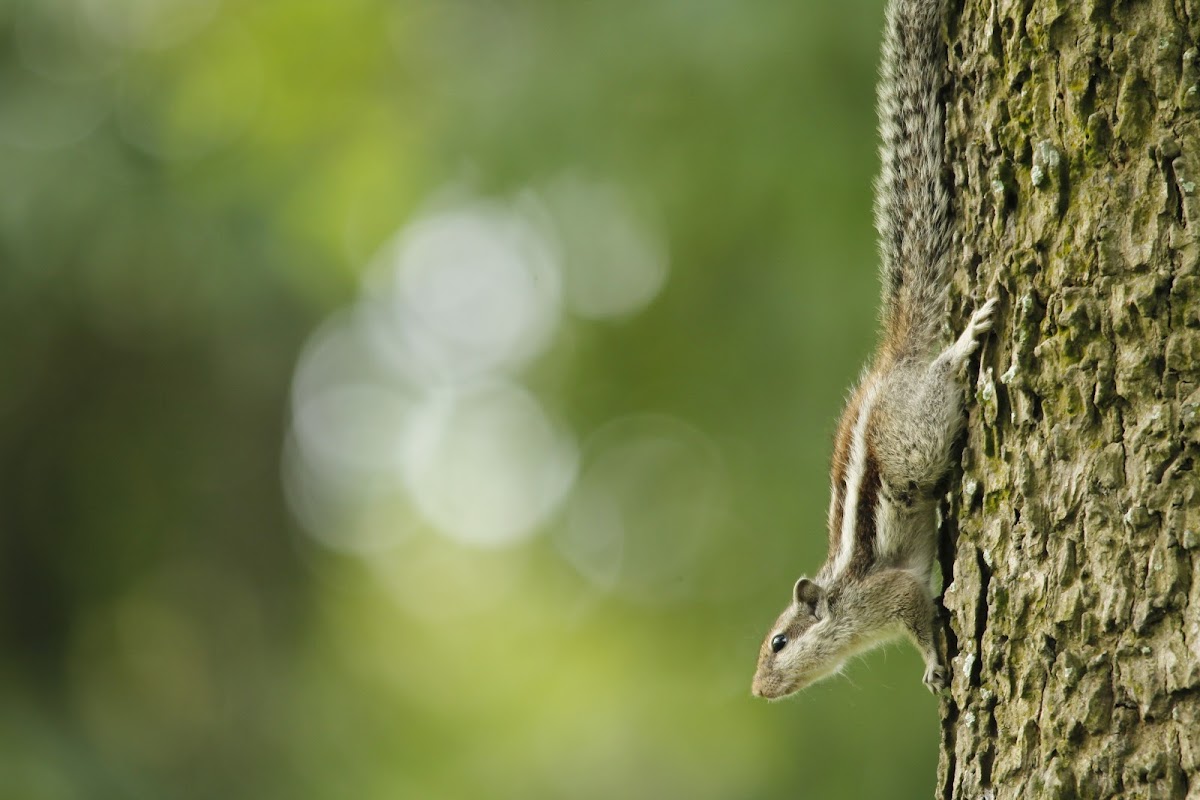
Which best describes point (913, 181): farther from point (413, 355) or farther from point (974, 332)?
point (413, 355)

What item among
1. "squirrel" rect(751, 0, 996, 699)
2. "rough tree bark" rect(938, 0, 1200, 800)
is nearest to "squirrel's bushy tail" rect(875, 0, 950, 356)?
"squirrel" rect(751, 0, 996, 699)

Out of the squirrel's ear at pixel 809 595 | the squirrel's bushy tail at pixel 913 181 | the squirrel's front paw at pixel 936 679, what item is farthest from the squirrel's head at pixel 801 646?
the squirrel's bushy tail at pixel 913 181

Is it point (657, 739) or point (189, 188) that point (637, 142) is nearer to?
point (189, 188)

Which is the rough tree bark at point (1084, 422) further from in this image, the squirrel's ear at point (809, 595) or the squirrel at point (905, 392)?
the squirrel's ear at point (809, 595)

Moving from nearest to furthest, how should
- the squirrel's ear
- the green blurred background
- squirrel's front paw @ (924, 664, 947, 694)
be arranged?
squirrel's front paw @ (924, 664, 947, 694) < the squirrel's ear < the green blurred background

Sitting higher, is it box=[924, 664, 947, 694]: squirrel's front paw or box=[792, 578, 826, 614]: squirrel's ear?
box=[792, 578, 826, 614]: squirrel's ear

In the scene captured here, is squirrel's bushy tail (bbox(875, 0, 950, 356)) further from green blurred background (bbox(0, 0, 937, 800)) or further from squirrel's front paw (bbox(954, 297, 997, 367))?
green blurred background (bbox(0, 0, 937, 800))

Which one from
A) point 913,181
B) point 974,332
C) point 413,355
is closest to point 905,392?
point 974,332
